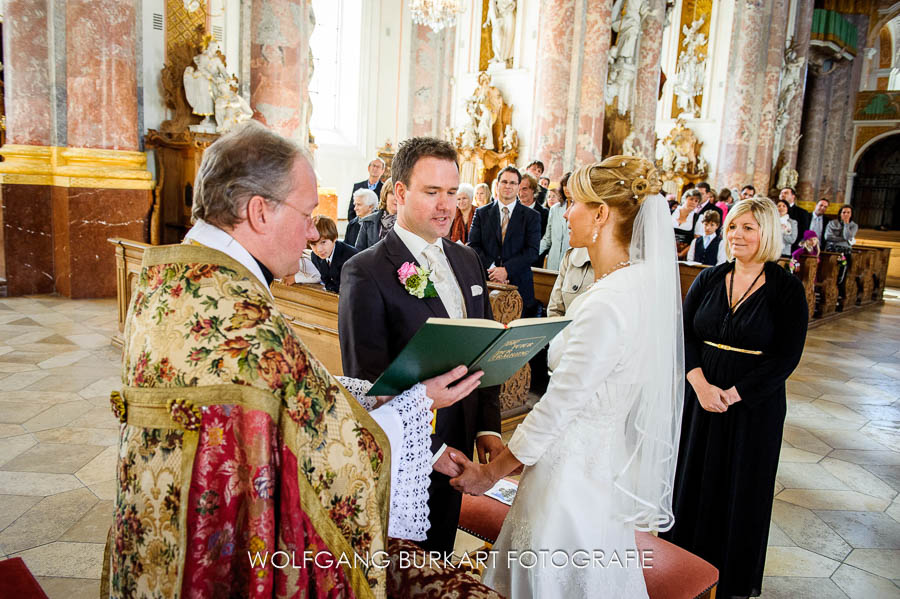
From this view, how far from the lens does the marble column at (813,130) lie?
2331cm

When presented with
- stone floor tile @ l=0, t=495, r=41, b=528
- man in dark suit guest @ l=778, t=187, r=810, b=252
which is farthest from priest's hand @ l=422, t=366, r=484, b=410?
man in dark suit guest @ l=778, t=187, r=810, b=252

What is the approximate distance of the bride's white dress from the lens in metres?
1.86

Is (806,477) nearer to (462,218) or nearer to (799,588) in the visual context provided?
(799,588)

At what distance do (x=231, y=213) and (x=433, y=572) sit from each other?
3.45 ft

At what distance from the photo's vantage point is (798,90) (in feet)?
59.3

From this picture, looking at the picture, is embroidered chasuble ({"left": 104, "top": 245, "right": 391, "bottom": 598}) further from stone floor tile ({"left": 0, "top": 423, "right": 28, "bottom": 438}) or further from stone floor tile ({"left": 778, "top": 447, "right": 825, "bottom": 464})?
stone floor tile ({"left": 778, "top": 447, "right": 825, "bottom": 464})

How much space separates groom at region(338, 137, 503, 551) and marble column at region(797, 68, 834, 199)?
2432cm

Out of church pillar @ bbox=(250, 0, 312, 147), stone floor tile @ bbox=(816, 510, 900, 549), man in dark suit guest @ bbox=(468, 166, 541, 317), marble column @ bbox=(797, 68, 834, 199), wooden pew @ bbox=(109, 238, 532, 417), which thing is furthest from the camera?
marble column @ bbox=(797, 68, 834, 199)

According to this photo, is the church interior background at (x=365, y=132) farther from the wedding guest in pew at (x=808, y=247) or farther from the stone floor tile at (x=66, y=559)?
the wedding guest in pew at (x=808, y=247)

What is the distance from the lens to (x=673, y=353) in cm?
207

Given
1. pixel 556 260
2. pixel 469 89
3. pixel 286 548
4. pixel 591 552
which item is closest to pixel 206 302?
pixel 286 548

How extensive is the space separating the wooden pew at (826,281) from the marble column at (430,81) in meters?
8.12

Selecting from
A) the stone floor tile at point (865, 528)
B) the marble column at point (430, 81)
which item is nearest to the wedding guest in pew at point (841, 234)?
the marble column at point (430, 81)

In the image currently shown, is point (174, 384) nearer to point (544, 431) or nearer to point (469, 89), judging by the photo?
point (544, 431)
